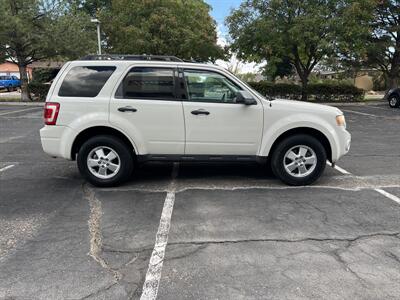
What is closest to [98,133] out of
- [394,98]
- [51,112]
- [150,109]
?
[51,112]

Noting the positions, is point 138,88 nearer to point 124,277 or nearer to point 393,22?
point 124,277

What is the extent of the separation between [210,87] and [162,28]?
19.5 metres

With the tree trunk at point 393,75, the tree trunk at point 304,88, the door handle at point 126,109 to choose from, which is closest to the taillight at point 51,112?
the door handle at point 126,109

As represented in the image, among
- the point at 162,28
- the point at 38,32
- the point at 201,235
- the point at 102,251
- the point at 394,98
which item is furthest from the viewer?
the point at 162,28

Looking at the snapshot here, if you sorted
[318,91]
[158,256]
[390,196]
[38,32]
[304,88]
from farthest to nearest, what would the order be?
[318,91] → [304,88] → [38,32] → [390,196] → [158,256]

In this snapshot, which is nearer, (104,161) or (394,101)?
(104,161)

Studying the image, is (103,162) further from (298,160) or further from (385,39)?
(385,39)

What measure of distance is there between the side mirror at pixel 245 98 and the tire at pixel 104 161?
1.82 meters

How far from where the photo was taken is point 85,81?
5820 mm

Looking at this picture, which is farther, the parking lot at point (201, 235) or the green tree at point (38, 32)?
the green tree at point (38, 32)

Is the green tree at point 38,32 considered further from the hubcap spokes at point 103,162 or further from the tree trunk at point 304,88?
the hubcap spokes at point 103,162

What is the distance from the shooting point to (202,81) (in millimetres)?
5852

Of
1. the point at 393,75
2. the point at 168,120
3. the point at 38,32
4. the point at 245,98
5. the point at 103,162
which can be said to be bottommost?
the point at 103,162

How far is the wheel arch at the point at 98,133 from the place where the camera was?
19.2 feet
